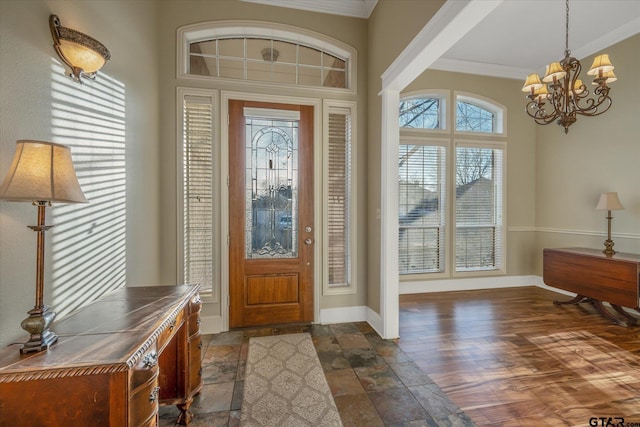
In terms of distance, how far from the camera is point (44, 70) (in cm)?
143

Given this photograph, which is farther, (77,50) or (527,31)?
(527,31)

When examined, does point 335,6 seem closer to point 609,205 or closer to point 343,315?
point 343,315

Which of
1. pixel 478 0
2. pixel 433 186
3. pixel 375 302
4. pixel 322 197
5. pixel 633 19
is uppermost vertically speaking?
pixel 633 19

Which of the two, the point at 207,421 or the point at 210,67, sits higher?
the point at 210,67

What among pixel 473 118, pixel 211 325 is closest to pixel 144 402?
pixel 211 325

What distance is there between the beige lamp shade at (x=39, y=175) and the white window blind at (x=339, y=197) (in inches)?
98.4

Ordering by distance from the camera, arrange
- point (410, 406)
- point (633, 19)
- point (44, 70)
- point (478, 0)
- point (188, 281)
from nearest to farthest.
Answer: point (44, 70) → point (478, 0) → point (410, 406) → point (188, 281) → point (633, 19)

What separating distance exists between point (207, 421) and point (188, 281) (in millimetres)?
1617

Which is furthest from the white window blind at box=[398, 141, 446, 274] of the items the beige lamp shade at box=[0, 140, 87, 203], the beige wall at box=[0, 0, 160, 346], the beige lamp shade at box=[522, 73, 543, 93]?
the beige lamp shade at box=[0, 140, 87, 203]

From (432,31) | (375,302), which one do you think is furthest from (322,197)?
(432,31)

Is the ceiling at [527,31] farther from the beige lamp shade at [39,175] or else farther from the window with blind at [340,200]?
the beige lamp shade at [39,175]

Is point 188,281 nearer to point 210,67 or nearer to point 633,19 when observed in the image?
point 210,67

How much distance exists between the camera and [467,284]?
4.63m

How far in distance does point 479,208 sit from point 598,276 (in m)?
1.76
